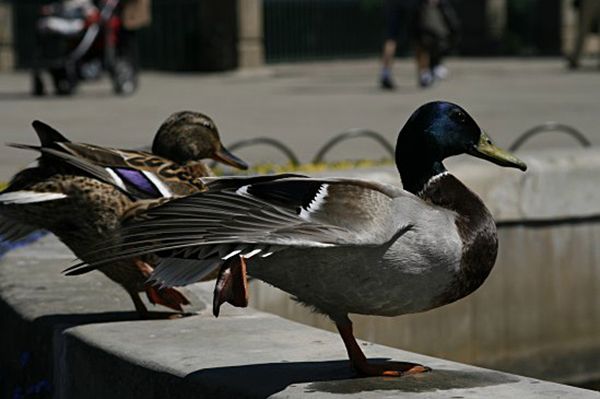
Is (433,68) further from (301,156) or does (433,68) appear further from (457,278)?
(457,278)

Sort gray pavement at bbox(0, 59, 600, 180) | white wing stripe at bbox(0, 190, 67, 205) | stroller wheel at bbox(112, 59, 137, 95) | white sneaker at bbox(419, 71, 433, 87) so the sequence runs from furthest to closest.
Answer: white sneaker at bbox(419, 71, 433, 87), stroller wheel at bbox(112, 59, 137, 95), gray pavement at bbox(0, 59, 600, 180), white wing stripe at bbox(0, 190, 67, 205)

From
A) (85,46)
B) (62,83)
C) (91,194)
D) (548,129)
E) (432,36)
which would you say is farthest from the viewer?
(432,36)

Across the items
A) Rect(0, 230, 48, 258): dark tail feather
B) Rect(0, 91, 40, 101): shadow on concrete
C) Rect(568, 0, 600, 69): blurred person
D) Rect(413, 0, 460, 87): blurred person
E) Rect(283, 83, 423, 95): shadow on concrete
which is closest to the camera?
Rect(0, 230, 48, 258): dark tail feather

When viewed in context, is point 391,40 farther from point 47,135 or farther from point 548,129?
point 47,135

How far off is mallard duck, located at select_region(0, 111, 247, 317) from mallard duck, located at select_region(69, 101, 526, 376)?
972 mm

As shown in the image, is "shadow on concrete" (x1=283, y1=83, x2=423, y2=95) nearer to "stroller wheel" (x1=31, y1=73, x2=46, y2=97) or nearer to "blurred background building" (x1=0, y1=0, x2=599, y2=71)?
"stroller wheel" (x1=31, y1=73, x2=46, y2=97)

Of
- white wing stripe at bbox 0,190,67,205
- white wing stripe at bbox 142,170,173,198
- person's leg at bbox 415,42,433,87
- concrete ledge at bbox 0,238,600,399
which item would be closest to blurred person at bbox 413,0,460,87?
person's leg at bbox 415,42,433,87

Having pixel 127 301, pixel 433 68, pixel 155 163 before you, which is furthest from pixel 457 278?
pixel 433 68

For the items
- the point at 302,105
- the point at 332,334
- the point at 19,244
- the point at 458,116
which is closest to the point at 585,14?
the point at 302,105

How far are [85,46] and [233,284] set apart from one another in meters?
18.7

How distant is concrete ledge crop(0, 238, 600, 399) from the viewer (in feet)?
16.3

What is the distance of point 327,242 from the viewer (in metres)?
4.62

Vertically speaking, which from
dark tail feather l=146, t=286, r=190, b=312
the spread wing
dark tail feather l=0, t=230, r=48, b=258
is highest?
the spread wing

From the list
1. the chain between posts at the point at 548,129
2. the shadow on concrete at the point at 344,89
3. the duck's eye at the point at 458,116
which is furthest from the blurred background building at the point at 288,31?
the duck's eye at the point at 458,116
